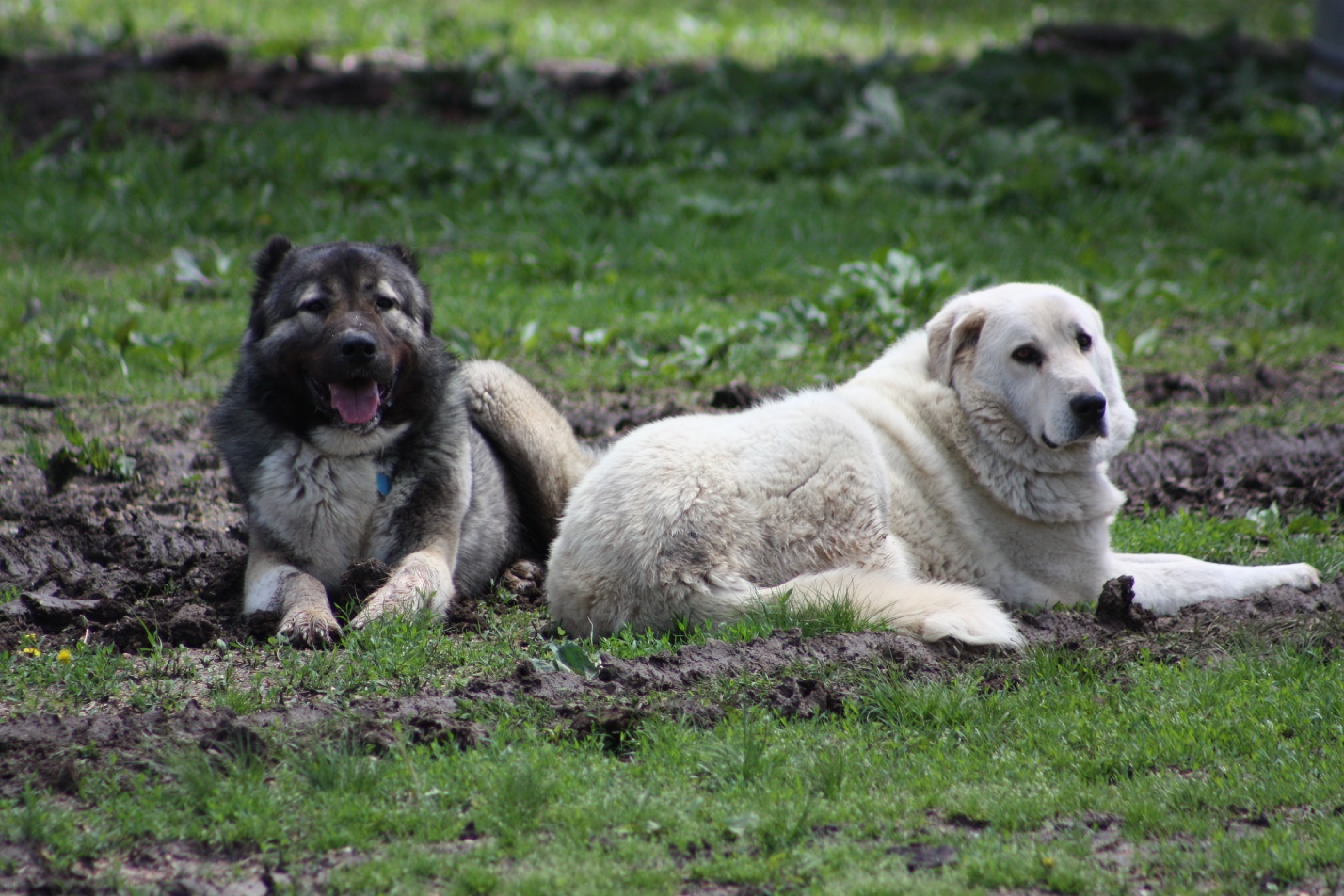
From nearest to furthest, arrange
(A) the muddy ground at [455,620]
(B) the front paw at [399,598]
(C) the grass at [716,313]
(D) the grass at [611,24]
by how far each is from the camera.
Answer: (C) the grass at [716,313] → (A) the muddy ground at [455,620] → (B) the front paw at [399,598] → (D) the grass at [611,24]

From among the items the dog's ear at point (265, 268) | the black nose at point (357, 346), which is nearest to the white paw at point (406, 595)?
the black nose at point (357, 346)

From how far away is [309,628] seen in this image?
17.1 ft

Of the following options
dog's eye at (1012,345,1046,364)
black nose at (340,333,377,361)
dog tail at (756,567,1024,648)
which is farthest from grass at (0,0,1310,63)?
dog tail at (756,567,1024,648)

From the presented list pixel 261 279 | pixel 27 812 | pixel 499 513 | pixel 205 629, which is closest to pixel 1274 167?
pixel 499 513

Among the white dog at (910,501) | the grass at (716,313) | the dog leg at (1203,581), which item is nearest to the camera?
the grass at (716,313)

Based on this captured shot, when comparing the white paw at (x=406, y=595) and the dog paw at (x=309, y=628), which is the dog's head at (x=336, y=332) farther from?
the dog paw at (x=309, y=628)

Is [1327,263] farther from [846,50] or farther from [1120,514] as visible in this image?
[846,50]

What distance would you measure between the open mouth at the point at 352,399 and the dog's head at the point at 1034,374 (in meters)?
2.56

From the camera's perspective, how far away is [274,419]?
19.6 ft

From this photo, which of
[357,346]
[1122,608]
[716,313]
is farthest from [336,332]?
[716,313]

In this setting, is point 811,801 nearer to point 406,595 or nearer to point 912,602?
point 912,602

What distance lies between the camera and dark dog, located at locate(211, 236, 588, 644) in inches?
225

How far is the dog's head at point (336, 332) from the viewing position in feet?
18.8

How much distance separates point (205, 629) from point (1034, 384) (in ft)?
11.9
